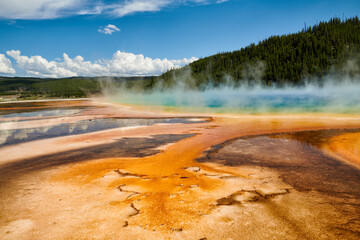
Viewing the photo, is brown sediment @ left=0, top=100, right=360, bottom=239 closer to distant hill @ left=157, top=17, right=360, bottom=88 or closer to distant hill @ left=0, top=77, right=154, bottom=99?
distant hill @ left=157, top=17, right=360, bottom=88

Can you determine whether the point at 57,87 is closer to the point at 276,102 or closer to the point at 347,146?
the point at 276,102

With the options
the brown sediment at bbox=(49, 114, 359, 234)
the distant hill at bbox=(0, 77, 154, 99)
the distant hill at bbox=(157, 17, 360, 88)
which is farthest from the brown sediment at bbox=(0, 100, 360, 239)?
the distant hill at bbox=(0, 77, 154, 99)

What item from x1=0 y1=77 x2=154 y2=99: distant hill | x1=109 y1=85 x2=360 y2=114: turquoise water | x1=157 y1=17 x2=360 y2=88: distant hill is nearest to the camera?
x1=109 y1=85 x2=360 y2=114: turquoise water

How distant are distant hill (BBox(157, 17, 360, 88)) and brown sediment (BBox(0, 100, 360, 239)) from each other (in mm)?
75983

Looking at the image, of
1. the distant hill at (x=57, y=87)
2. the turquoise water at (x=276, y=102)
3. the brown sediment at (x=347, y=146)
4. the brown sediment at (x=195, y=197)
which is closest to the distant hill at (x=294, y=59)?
the turquoise water at (x=276, y=102)

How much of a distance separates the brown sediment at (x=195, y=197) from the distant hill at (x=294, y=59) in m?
76.0

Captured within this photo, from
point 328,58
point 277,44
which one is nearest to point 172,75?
point 277,44

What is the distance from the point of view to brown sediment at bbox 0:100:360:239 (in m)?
3.82

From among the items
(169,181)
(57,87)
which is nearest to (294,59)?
(169,181)

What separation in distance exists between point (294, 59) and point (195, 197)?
9010 centimetres

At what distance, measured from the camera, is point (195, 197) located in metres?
4.95

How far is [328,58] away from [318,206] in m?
86.9

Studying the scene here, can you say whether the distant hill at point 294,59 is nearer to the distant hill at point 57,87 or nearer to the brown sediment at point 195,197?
the distant hill at point 57,87

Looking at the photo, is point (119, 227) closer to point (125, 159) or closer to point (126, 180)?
point (126, 180)
